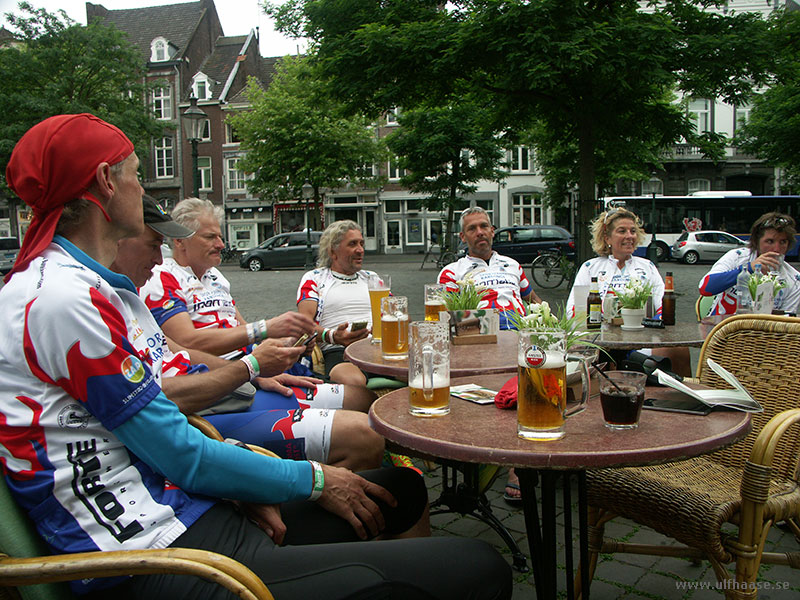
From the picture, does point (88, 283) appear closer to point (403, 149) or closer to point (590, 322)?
point (590, 322)

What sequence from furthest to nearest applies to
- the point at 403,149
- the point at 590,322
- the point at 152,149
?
Result: 1. the point at 152,149
2. the point at 403,149
3. the point at 590,322

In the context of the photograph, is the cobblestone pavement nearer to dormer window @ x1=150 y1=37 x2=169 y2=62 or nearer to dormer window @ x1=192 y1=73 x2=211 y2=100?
dormer window @ x1=192 y1=73 x2=211 y2=100

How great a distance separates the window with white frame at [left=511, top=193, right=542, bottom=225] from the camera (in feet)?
127

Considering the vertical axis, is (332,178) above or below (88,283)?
above

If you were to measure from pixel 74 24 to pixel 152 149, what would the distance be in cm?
1288

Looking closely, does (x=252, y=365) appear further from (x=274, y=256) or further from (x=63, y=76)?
(x=63, y=76)

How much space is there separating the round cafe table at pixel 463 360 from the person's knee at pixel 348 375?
0.84 feet

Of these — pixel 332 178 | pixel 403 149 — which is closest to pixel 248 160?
pixel 332 178

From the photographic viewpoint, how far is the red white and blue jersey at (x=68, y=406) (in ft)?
4.14

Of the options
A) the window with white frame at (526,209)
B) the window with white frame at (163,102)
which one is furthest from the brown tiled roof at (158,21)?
the window with white frame at (526,209)

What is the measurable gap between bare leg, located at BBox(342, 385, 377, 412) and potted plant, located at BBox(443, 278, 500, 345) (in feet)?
1.68

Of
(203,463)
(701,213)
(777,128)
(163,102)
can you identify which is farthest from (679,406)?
(163,102)

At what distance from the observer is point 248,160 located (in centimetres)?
2880

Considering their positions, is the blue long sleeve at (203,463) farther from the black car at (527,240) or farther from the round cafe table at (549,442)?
the black car at (527,240)
